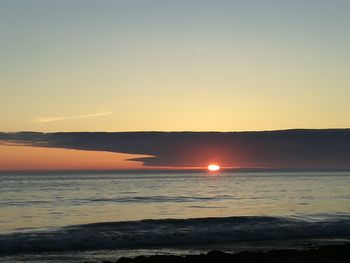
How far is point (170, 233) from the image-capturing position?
23.6 meters

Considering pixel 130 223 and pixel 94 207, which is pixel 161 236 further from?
pixel 94 207

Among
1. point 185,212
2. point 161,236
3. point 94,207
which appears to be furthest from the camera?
point 94,207

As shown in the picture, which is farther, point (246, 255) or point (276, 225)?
point (276, 225)

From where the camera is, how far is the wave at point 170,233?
2080 centimetres

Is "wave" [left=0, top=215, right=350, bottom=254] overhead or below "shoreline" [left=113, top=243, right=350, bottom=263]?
below

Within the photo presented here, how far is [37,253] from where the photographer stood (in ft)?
62.7

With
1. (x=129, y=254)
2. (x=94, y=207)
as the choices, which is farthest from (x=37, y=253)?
(x=94, y=207)

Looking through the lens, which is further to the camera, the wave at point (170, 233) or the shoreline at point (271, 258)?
the wave at point (170, 233)

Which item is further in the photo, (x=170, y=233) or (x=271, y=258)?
(x=170, y=233)

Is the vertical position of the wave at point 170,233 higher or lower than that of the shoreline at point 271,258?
lower

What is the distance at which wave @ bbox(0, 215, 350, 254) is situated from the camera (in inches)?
819

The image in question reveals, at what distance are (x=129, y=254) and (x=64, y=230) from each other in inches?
234

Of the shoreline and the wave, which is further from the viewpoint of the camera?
the wave

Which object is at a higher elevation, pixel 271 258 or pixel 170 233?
pixel 271 258
